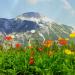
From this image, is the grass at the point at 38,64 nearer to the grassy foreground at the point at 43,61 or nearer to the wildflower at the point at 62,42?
the grassy foreground at the point at 43,61

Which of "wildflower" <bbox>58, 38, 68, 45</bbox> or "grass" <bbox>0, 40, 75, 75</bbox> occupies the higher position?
"wildflower" <bbox>58, 38, 68, 45</bbox>

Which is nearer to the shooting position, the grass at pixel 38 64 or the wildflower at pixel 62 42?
the grass at pixel 38 64

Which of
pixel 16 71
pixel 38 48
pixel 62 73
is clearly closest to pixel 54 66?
pixel 62 73

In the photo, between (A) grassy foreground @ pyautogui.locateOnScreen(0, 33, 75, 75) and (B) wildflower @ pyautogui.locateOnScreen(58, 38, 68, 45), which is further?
(B) wildflower @ pyautogui.locateOnScreen(58, 38, 68, 45)

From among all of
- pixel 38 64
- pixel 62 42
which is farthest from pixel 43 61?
pixel 62 42

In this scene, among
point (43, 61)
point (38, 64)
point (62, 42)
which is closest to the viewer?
point (38, 64)

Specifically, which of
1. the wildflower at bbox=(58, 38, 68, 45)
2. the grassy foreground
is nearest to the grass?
the grassy foreground

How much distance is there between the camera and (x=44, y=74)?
6.56 metres

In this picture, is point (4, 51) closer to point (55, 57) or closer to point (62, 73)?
point (55, 57)

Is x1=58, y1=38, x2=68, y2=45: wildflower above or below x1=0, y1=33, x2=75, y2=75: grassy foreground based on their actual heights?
above

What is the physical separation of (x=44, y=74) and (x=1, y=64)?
1.20 metres

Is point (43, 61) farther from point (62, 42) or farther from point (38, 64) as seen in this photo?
point (62, 42)

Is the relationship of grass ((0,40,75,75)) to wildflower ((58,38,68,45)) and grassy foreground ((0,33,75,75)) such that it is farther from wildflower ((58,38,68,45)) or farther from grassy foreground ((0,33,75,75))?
wildflower ((58,38,68,45))

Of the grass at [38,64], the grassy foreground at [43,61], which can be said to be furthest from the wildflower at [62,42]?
the grass at [38,64]
